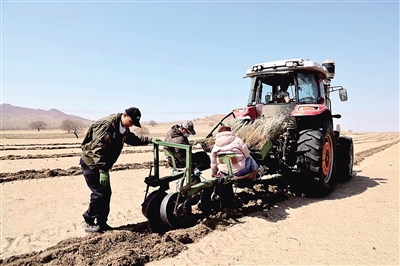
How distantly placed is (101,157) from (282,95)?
4.38 m

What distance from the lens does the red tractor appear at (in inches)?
228

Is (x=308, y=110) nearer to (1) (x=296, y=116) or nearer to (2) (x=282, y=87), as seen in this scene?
(1) (x=296, y=116)

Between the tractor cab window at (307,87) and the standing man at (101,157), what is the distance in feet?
12.3

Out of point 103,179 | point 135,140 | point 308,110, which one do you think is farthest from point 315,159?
point 103,179

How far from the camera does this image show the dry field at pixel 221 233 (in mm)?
3443

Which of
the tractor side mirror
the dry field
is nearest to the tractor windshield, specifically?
the dry field

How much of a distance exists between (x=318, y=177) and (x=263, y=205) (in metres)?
1.26

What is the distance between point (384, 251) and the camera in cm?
375

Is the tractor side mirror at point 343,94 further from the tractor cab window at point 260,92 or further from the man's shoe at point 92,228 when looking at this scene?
the man's shoe at point 92,228

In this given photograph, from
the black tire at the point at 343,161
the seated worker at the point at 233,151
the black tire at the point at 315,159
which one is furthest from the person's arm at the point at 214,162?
the black tire at the point at 343,161

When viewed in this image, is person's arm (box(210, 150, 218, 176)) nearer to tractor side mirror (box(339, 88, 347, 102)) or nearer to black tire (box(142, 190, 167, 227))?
black tire (box(142, 190, 167, 227))

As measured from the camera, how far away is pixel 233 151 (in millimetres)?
4801

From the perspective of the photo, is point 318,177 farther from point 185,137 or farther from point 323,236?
point 185,137

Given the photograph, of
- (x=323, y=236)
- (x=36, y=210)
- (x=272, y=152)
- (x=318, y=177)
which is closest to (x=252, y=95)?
(x=272, y=152)
